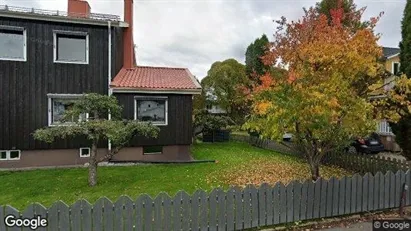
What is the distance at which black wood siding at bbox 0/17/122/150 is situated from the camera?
13.5 meters

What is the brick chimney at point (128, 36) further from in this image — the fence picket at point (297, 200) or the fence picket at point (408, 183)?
the fence picket at point (408, 183)

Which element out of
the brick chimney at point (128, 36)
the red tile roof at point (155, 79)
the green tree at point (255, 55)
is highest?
the green tree at point (255, 55)

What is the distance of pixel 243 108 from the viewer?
3634 cm

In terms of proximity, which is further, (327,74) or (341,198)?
(327,74)

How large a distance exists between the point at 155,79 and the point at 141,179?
6.65m

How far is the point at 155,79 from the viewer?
15.9m

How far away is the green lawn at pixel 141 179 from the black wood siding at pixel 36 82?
200 cm

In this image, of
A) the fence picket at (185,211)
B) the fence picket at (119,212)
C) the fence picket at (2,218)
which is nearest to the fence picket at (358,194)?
the fence picket at (185,211)

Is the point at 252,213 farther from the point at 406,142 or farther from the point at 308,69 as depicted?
the point at 406,142

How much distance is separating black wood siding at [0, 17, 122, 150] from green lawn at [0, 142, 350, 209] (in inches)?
78.8

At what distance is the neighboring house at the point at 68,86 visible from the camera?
13.6 metres

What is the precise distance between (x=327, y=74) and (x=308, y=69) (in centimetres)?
76

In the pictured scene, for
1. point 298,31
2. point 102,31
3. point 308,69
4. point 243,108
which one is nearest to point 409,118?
point 308,69

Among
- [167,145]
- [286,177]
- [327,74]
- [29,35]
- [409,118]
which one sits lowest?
[286,177]
